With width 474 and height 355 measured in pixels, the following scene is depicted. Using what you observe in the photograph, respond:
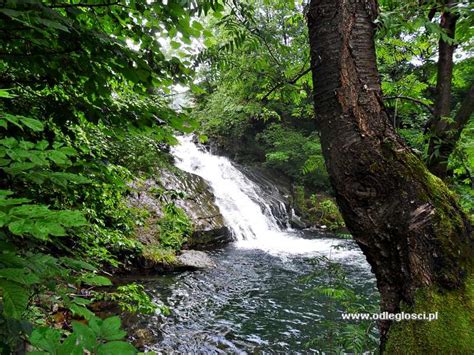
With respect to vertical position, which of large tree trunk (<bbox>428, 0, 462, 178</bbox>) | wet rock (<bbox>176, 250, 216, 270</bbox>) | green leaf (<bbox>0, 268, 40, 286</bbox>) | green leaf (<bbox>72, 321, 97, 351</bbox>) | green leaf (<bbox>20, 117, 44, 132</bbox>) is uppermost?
large tree trunk (<bbox>428, 0, 462, 178</bbox>)

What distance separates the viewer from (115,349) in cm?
78

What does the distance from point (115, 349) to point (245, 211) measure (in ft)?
43.5

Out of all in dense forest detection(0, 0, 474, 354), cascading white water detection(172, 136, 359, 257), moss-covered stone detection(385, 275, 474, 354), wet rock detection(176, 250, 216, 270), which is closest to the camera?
dense forest detection(0, 0, 474, 354)

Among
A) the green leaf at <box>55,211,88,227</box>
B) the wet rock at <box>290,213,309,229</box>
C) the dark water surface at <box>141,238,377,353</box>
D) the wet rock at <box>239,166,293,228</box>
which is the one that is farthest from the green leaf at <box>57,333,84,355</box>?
the wet rock at <box>290,213,309,229</box>

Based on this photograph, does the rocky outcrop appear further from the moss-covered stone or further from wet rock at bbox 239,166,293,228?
the moss-covered stone

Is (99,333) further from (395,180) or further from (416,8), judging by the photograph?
(416,8)

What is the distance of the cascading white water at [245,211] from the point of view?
11.4 meters

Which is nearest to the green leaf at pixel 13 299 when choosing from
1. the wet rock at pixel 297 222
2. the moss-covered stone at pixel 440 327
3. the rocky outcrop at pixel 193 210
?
the moss-covered stone at pixel 440 327

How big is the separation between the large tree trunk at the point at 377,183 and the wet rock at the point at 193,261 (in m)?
7.01

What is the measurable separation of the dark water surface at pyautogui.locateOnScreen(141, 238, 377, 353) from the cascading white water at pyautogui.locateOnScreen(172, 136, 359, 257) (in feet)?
6.60

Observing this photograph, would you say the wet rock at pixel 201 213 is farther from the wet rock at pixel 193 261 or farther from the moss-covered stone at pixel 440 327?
the moss-covered stone at pixel 440 327

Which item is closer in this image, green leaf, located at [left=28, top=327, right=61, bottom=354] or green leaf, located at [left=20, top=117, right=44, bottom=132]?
green leaf, located at [left=28, top=327, right=61, bottom=354]

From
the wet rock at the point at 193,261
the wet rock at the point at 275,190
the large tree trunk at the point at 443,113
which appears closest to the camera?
the large tree trunk at the point at 443,113

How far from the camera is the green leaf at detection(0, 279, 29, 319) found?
78cm
